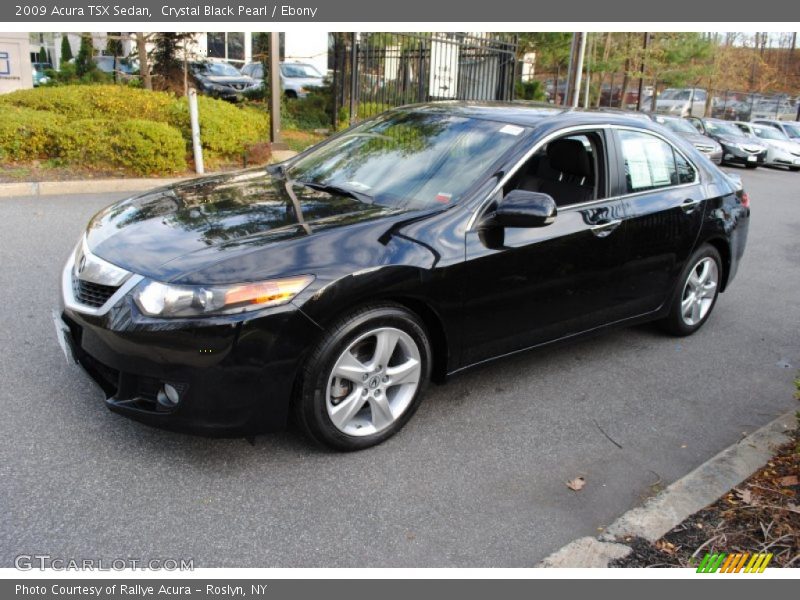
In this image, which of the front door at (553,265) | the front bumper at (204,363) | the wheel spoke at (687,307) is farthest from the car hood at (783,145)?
the front bumper at (204,363)

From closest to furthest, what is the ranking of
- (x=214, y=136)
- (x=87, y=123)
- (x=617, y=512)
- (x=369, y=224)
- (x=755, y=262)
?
(x=617, y=512) < (x=369, y=224) < (x=755, y=262) < (x=87, y=123) < (x=214, y=136)

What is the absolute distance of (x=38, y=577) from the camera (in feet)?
8.25

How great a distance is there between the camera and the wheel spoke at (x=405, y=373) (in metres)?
3.44

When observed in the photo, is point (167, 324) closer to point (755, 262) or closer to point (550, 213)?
point (550, 213)

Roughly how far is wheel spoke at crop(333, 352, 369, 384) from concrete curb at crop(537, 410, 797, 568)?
115 cm

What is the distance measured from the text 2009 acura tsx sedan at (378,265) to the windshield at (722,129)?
18824 mm

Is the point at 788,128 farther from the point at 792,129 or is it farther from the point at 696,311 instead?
the point at 696,311

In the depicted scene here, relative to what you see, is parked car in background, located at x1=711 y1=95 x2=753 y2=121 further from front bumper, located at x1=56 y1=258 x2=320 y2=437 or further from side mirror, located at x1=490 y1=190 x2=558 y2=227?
front bumper, located at x1=56 y1=258 x2=320 y2=437

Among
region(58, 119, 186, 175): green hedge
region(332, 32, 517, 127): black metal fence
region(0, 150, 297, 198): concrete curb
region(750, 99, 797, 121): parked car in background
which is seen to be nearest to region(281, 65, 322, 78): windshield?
region(332, 32, 517, 127): black metal fence

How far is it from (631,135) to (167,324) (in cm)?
323

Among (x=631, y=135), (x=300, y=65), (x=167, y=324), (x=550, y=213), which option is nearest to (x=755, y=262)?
(x=631, y=135)

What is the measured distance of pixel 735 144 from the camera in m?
21.0

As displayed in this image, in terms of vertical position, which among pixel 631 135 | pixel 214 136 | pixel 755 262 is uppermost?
pixel 631 135

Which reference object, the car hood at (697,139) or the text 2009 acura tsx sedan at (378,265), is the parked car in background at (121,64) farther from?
→ the car hood at (697,139)
